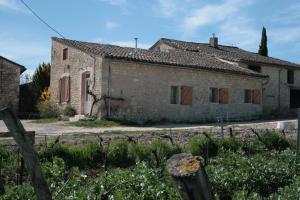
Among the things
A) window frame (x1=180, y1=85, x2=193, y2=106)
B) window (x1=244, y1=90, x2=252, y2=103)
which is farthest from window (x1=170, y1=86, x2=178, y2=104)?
window (x1=244, y1=90, x2=252, y2=103)

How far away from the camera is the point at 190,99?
84.4 ft

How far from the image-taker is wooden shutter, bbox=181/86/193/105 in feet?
83.5

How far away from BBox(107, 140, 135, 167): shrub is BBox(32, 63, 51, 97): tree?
2103 centimetres

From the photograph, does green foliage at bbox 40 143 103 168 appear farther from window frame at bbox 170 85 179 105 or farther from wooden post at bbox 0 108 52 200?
window frame at bbox 170 85 179 105

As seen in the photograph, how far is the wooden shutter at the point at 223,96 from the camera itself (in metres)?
27.1

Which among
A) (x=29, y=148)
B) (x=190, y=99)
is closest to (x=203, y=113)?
(x=190, y=99)

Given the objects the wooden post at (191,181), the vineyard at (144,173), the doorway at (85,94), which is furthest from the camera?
the doorway at (85,94)

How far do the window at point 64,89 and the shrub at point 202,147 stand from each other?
53.1ft

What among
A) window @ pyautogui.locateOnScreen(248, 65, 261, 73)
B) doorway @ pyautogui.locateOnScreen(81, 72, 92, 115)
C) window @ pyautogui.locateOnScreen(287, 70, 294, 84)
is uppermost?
window @ pyautogui.locateOnScreen(248, 65, 261, 73)

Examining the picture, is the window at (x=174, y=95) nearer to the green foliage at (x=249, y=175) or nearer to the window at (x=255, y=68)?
the window at (x=255, y=68)

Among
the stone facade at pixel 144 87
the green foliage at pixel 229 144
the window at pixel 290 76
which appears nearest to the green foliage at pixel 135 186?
the green foliage at pixel 229 144

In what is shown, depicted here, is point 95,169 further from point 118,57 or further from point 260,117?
point 260,117

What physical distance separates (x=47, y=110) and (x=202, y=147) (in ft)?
55.7

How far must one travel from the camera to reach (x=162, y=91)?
975 inches
